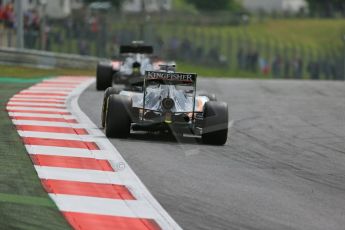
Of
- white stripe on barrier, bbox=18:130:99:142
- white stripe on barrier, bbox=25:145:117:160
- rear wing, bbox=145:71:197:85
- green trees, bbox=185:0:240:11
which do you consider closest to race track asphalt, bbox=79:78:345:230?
white stripe on barrier, bbox=25:145:117:160

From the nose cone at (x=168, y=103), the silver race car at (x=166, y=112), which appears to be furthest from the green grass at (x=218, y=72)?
the nose cone at (x=168, y=103)

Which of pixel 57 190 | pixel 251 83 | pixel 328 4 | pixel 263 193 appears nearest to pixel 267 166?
pixel 263 193

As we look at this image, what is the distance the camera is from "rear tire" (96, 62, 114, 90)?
2200 centimetres

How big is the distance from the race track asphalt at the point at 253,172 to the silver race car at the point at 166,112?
20cm

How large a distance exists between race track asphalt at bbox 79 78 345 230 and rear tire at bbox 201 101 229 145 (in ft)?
0.54

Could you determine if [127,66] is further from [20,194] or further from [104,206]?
[104,206]

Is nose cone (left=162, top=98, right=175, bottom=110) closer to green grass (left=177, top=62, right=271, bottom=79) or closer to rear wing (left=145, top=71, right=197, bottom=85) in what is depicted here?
rear wing (left=145, top=71, right=197, bottom=85)

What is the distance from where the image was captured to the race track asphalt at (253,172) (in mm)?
7664

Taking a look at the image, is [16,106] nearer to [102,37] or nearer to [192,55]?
[102,37]

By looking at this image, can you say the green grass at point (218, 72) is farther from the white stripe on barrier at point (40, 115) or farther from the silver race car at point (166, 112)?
the silver race car at point (166, 112)

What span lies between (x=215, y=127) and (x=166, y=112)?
2.33 feet

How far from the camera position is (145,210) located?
760 centimetres

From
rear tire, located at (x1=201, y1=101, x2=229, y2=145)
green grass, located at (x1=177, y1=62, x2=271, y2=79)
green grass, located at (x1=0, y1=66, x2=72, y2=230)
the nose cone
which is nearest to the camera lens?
green grass, located at (x1=0, y1=66, x2=72, y2=230)

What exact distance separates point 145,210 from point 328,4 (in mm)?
107423
